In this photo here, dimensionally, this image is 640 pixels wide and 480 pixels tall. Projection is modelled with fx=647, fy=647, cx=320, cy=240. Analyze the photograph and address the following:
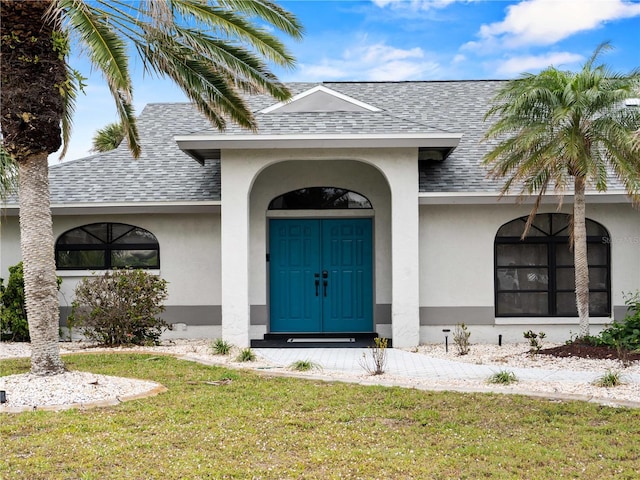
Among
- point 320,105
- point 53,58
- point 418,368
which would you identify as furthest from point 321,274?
point 53,58

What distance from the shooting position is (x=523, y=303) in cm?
1426

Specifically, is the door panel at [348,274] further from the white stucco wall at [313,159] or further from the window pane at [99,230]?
the window pane at [99,230]

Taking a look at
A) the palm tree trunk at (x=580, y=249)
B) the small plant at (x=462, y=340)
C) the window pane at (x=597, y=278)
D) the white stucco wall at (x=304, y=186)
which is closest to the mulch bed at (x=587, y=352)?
the palm tree trunk at (x=580, y=249)

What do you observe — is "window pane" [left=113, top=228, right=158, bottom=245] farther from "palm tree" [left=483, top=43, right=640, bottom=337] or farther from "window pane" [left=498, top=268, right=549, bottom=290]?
"window pane" [left=498, top=268, right=549, bottom=290]

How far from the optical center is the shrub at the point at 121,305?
12.9 meters

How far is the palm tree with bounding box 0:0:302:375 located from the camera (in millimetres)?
8500

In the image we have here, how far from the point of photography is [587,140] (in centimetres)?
1173

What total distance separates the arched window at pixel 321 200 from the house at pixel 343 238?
0.08ft

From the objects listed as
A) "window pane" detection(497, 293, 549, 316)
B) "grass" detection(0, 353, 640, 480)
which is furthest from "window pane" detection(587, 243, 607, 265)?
"grass" detection(0, 353, 640, 480)

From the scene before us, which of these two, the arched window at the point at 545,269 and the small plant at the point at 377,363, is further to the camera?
the arched window at the point at 545,269

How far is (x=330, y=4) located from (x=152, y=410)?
8.84 m

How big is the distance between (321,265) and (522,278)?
450cm

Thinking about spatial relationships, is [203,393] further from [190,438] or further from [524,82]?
[524,82]

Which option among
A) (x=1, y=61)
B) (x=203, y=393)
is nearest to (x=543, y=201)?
(x=203, y=393)
